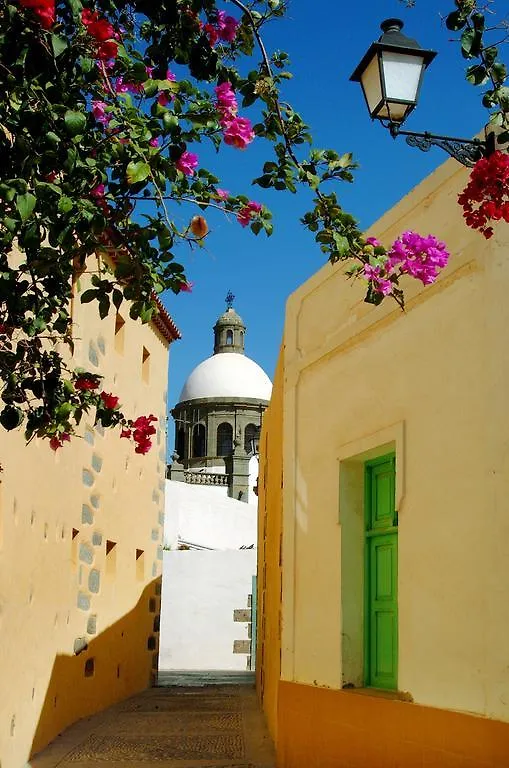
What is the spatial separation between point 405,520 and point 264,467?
7240 mm

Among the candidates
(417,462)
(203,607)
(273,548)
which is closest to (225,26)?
(417,462)

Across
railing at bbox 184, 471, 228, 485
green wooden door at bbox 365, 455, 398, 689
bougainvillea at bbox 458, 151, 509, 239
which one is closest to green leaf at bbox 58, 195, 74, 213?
bougainvillea at bbox 458, 151, 509, 239

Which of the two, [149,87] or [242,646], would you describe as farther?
[242,646]

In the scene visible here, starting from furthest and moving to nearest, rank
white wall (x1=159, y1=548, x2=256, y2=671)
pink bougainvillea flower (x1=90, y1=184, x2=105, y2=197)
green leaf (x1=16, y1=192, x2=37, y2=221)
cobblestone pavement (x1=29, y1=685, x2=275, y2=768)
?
white wall (x1=159, y1=548, x2=256, y2=671), cobblestone pavement (x1=29, y1=685, x2=275, y2=768), pink bougainvillea flower (x1=90, y1=184, x2=105, y2=197), green leaf (x1=16, y1=192, x2=37, y2=221)

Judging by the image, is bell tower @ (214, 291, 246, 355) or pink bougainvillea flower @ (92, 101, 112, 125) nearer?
pink bougainvillea flower @ (92, 101, 112, 125)

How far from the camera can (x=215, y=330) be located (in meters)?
62.8

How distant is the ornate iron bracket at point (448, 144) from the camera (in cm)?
513

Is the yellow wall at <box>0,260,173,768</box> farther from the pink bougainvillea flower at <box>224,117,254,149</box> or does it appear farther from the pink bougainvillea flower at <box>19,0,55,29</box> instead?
the pink bougainvillea flower at <box>19,0,55,29</box>

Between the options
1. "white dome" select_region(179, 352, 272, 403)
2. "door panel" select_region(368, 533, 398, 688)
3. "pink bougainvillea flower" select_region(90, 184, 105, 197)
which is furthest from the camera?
"white dome" select_region(179, 352, 272, 403)

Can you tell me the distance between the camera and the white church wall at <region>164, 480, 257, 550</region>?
34625 mm

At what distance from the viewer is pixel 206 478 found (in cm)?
4975

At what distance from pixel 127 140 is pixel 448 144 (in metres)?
1.84

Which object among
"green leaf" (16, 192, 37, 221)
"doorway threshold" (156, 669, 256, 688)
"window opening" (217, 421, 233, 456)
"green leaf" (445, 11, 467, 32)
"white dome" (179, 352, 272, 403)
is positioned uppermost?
"white dome" (179, 352, 272, 403)

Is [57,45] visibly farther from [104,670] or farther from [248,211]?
[104,670]
